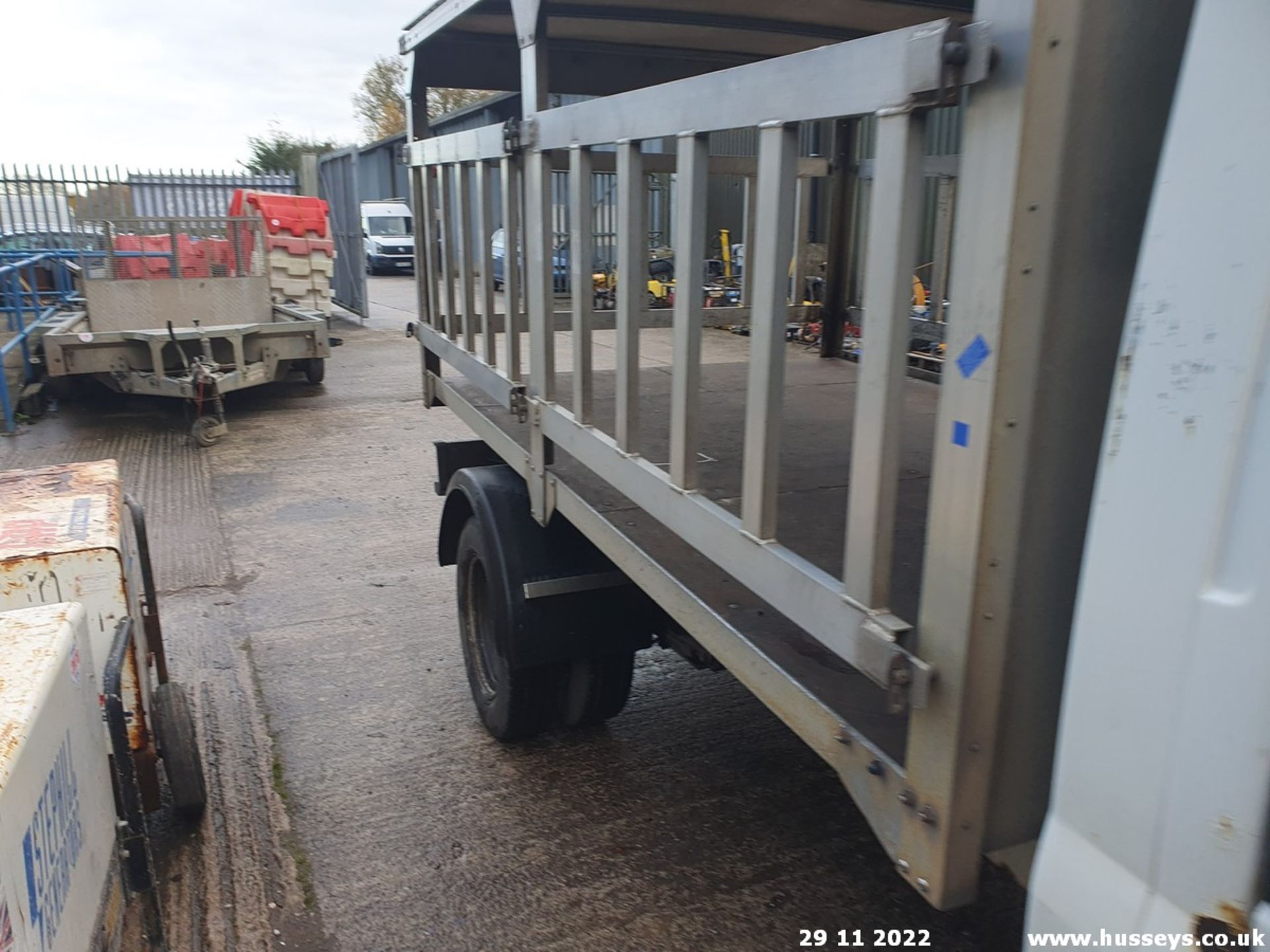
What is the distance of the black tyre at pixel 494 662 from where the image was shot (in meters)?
3.49

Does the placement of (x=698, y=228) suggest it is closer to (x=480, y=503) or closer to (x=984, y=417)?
(x=984, y=417)

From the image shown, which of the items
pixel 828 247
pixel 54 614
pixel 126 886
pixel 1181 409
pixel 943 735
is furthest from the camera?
pixel 828 247

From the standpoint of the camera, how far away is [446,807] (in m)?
3.54

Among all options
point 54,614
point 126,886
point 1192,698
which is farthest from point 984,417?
point 126,886

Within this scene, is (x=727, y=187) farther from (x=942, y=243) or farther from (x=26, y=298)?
(x=942, y=243)

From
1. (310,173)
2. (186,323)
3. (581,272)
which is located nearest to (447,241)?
(581,272)

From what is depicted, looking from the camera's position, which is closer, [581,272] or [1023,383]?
[1023,383]

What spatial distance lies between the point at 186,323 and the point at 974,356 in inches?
408

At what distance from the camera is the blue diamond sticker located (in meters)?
1.38

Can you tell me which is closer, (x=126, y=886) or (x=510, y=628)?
(x=126, y=886)

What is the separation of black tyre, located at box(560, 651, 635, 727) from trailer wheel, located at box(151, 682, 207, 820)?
130 cm

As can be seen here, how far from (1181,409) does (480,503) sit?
2.71 meters

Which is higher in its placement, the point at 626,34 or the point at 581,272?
the point at 626,34

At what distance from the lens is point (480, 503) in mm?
3613
